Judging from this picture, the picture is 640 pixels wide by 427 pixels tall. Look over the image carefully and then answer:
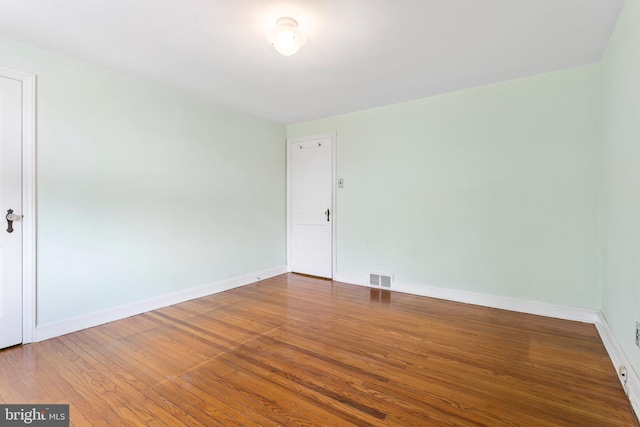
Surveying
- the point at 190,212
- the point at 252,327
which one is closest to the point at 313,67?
the point at 190,212

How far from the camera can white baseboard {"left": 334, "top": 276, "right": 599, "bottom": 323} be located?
2900 millimetres

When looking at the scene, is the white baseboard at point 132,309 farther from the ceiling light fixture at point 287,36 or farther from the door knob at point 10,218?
the ceiling light fixture at point 287,36

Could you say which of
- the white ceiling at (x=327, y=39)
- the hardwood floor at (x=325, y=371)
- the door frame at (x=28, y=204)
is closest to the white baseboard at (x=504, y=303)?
the hardwood floor at (x=325, y=371)

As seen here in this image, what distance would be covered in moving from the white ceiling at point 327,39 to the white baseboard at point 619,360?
7.57 feet

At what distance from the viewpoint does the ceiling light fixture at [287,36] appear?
2.09 metres

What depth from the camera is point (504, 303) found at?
324cm

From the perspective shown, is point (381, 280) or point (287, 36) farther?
point (381, 280)

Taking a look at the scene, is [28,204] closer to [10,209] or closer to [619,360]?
[10,209]

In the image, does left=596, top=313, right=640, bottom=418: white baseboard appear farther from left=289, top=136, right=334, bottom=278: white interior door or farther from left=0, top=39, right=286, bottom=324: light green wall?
left=0, top=39, right=286, bottom=324: light green wall

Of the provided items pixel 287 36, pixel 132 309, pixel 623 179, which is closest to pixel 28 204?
pixel 132 309

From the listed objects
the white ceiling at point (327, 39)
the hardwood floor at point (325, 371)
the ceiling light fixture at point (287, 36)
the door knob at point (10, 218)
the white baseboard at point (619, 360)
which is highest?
the white ceiling at point (327, 39)

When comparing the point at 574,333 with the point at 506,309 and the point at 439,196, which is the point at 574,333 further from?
the point at 439,196
